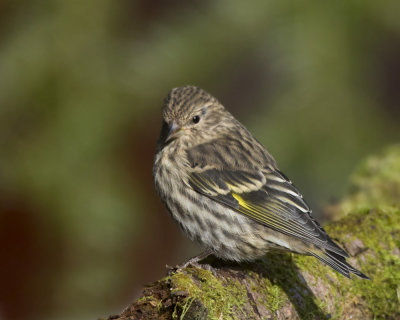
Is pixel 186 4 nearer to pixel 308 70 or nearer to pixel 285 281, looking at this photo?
pixel 308 70

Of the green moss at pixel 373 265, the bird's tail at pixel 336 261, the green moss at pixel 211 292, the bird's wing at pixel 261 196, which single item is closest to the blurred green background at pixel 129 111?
the green moss at pixel 373 265

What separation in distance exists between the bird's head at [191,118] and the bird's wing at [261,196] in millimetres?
198

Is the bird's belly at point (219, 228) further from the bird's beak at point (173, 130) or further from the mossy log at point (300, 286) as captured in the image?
the bird's beak at point (173, 130)

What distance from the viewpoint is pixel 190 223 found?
4.89 metres

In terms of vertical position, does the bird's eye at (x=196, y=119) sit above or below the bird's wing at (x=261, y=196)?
above

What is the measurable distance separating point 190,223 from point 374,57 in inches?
201

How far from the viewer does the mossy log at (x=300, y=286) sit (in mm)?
3992

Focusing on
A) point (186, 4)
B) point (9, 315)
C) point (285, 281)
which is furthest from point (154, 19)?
point (285, 281)

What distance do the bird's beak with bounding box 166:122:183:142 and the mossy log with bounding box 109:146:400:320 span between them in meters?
1.01

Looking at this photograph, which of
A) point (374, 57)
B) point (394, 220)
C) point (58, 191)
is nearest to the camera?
point (394, 220)

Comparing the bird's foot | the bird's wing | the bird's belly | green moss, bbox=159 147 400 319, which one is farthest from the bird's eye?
green moss, bbox=159 147 400 319

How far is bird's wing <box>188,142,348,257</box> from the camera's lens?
4.73 meters

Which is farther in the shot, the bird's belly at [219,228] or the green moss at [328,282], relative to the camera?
the bird's belly at [219,228]

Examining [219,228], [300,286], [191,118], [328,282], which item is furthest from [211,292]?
[191,118]
